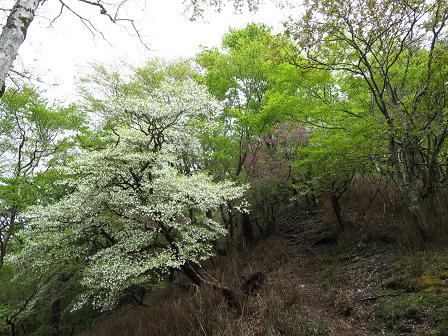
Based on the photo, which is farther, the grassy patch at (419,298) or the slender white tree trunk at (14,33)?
the grassy patch at (419,298)

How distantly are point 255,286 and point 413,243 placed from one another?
3394 millimetres

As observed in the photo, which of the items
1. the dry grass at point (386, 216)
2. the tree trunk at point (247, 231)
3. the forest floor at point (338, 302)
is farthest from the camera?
the tree trunk at point (247, 231)

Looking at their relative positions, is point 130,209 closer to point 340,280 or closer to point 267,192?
point 340,280

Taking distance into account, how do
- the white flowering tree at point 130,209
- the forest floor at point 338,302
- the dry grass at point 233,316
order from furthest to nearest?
the white flowering tree at point 130,209, the dry grass at point 233,316, the forest floor at point 338,302

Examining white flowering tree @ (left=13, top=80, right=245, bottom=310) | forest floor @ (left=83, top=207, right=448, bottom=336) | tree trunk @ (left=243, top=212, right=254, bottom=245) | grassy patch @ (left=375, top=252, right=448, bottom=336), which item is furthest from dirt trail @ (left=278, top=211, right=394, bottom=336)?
white flowering tree @ (left=13, top=80, right=245, bottom=310)

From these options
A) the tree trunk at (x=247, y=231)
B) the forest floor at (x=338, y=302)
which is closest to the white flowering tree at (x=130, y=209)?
the forest floor at (x=338, y=302)

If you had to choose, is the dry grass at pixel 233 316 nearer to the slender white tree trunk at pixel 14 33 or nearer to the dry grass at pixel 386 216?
the dry grass at pixel 386 216

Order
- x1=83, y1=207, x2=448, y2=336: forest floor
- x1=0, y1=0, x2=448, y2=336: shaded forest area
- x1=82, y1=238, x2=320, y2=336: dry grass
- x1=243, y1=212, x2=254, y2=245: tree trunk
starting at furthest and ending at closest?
x1=243, y1=212, x2=254, y2=245: tree trunk
x1=0, y1=0, x2=448, y2=336: shaded forest area
x1=82, y1=238, x2=320, y2=336: dry grass
x1=83, y1=207, x2=448, y2=336: forest floor

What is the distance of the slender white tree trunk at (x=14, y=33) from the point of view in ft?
7.73

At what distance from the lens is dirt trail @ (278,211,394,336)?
4.60 metres

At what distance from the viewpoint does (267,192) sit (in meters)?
11.0

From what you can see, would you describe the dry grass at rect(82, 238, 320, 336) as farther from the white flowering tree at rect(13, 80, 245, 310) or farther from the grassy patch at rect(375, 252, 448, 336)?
the grassy patch at rect(375, 252, 448, 336)

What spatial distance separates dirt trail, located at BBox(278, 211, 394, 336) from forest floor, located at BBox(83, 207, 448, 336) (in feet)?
0.05

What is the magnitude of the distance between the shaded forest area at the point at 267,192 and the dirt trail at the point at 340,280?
5 cm
